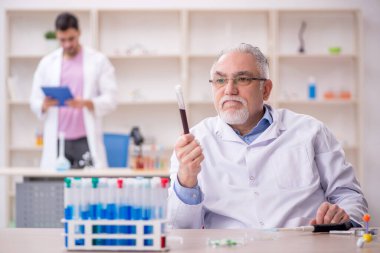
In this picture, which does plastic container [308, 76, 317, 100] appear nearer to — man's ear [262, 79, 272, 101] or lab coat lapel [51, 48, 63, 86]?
lab coat lapel [51, 48, 63, 86]

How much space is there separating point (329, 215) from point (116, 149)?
3.17m

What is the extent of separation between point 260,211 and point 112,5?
16.1 ft

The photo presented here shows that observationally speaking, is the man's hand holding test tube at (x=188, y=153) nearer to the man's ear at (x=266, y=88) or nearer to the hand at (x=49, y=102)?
the man's ear at (x=266, y=88)

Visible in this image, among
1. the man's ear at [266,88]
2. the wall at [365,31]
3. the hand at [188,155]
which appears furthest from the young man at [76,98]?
the hand at [188,155]

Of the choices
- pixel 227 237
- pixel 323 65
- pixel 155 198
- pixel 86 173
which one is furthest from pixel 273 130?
pixel 323 65

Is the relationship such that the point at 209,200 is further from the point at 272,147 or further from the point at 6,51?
the point at 6,51

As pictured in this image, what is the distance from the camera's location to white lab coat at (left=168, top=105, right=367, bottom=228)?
201cm

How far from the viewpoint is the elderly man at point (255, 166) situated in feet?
6.59

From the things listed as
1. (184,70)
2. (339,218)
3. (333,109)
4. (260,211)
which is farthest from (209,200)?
(333,109)

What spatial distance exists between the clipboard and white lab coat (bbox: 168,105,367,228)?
96.9 inches

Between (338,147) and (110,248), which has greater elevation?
(338,147)

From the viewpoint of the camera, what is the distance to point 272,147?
2.12 metres


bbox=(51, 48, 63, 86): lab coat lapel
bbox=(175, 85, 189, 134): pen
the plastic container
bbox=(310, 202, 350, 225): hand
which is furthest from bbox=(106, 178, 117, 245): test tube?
the plastic container

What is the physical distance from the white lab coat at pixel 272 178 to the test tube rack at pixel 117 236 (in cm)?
50
